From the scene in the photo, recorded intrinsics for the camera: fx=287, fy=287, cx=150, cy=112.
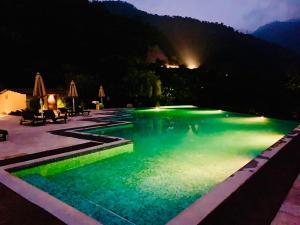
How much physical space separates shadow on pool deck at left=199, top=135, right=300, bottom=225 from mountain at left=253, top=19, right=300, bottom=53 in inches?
5116

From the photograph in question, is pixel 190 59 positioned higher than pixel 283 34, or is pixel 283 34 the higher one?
pixel 283 34

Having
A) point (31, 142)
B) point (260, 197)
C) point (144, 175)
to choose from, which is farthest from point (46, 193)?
point (31, 142)

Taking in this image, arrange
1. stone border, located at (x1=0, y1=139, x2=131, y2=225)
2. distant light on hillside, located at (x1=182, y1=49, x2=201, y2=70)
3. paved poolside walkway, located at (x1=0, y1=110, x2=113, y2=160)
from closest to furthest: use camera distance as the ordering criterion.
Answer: stone border, located at (x1=0, y1=139, x2=131, y2=225) < paved poolside walkway, located at (x1=0, y1=110, x2=113, y2=160) < distant light on hillside, located at (x1=182, y1=49, x2=201, y2=70)

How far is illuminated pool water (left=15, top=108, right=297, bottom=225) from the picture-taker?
17.2 ft

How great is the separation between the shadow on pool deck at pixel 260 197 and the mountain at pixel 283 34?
129941 mm

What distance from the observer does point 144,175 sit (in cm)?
714

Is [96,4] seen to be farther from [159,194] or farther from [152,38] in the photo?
[159,194]

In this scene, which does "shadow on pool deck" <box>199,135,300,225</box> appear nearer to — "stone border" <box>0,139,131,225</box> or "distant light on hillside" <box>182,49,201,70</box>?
"stone border" <box>0,139,131,225</box>

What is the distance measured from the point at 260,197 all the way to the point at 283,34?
6493 inches

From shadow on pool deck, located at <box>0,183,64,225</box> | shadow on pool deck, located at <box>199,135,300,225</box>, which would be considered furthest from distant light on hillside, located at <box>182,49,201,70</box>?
shadow on pool deck, located at <box>0,183,64,225</box>

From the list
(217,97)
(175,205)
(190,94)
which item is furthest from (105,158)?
(190,94)

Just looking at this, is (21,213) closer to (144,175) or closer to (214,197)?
(214,197)

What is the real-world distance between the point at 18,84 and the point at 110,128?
79.2 ft

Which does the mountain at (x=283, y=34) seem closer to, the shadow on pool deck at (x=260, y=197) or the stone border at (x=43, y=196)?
the shadow on pool deck at (x=260, y=197)
